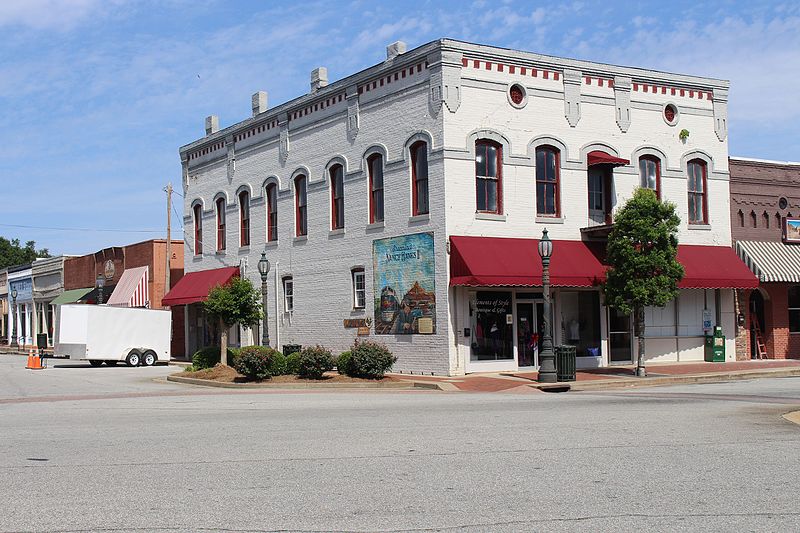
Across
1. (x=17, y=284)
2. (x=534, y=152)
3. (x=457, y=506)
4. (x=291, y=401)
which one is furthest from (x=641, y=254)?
(x=17, y=284)

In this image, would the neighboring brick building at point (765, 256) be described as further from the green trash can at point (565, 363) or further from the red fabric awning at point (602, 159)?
the green trash can at point (565, 363)

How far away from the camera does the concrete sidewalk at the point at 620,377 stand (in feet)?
77.2

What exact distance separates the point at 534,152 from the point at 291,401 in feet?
39.3

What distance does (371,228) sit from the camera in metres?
29.2

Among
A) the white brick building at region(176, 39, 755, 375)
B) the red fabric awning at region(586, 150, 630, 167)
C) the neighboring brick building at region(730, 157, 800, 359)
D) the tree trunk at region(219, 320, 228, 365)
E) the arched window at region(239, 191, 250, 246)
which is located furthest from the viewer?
the arched window at region(239, 191, 250, 246)

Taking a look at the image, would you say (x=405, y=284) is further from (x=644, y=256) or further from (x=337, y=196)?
(x=644, y=256)

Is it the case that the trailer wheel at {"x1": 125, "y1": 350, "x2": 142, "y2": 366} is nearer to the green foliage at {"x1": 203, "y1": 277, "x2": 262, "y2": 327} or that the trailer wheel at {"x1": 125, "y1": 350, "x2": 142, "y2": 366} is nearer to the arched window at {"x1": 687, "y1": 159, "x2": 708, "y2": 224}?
the green foliage at {"x1": 203, "y1": 277, "x2": 262, "y2": 327}

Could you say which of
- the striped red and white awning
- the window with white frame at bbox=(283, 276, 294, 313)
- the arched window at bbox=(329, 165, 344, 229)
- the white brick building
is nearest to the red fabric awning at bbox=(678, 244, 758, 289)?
the white brick building

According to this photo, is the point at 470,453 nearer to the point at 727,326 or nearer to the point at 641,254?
the point at 641,254

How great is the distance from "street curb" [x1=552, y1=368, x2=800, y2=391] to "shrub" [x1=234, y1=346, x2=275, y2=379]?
23.9 feet

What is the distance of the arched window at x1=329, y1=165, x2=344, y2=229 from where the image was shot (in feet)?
102

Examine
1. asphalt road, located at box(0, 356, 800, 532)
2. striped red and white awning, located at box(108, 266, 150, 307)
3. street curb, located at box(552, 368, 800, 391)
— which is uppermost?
striped red and white awning, located at box(108, 266, 150, 307)

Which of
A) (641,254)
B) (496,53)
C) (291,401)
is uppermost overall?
(496,53)

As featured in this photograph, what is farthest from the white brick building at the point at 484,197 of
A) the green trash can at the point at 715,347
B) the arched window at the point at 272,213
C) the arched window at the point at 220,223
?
the arched window at the point at 220,223
